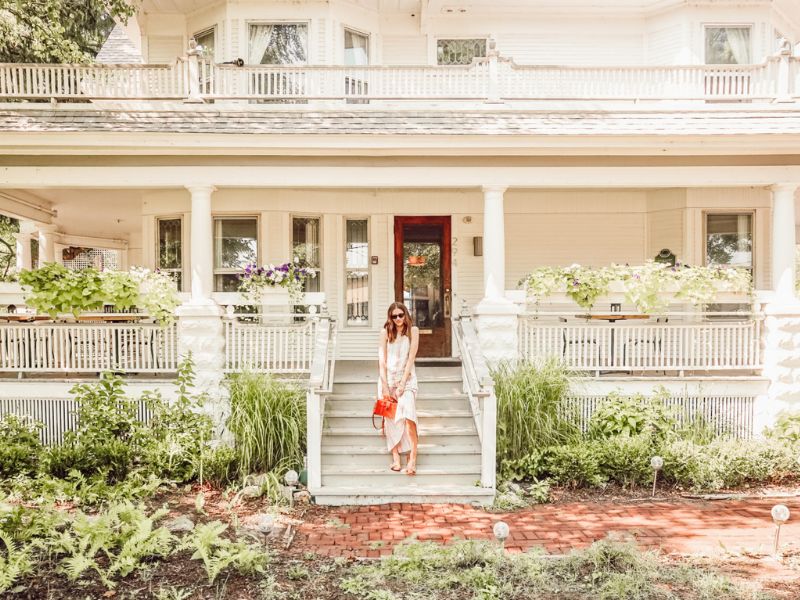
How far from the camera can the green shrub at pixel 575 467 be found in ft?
22.6

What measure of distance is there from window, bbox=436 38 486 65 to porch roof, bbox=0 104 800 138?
9.43 ft

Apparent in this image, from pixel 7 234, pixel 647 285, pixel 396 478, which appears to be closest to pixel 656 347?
pixel 647 285

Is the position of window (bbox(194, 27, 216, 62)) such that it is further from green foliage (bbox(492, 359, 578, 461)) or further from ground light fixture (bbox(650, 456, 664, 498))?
ground light fixture (bbox(650, 456, 664, 498))

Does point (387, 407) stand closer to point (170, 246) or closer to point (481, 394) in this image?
point (481, 394)

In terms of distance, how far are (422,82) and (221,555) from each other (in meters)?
6.66

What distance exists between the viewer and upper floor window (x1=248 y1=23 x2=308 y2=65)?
10.3 metres

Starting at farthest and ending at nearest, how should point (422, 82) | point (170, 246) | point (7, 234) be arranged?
point (7, 234)
point (170, 246)
point (422, 82)

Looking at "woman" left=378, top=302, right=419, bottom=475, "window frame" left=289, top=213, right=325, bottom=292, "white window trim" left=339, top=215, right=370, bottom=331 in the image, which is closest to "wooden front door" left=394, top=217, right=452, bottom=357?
"white window trim" left=339, top=215, right=370, bottom=331

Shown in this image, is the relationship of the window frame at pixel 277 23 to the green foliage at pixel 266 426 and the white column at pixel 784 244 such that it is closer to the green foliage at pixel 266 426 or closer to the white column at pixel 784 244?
the green foliage at pixel 266 426

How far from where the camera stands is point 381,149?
26.6 feet

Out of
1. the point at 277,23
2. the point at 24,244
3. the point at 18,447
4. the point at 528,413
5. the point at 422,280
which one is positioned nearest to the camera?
the point at 18,447

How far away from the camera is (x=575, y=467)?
22.7 feet

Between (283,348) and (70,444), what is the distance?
2.78 m

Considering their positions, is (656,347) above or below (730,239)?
below
